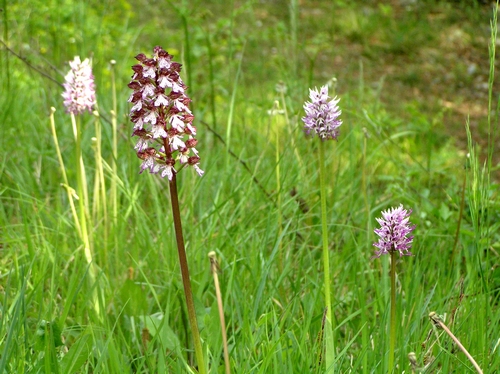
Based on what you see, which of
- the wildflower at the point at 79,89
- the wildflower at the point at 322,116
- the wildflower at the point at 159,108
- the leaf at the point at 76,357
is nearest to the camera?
the wildflower at the point at 159,108

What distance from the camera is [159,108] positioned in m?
1.23

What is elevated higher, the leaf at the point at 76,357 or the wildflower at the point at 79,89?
the wildflower at the point at 79,89

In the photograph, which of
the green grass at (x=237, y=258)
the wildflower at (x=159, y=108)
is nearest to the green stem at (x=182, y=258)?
the wildflower at (x=159, y=108)

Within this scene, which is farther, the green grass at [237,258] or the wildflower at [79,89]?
the wildflower at [79,89]

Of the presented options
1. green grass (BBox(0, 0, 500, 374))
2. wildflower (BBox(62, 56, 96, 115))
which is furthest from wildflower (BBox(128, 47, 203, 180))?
wildflower (BBox(62, 56, 96, 115))

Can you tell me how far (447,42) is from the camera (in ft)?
24.6

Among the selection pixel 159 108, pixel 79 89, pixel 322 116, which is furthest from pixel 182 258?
pixel 79 89

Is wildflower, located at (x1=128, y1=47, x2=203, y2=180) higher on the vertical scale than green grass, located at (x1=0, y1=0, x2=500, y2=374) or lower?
higher

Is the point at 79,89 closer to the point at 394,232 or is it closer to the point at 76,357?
the point at 76,357

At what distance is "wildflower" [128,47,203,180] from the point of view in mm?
1199

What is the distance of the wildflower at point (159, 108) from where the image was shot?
1.20 metres

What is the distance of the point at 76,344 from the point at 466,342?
939 millimetres

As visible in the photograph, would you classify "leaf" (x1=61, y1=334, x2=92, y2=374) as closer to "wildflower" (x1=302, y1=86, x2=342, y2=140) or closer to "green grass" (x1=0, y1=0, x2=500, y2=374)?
"green grass" (x1=0, y1=0, x2=500, y2=374)

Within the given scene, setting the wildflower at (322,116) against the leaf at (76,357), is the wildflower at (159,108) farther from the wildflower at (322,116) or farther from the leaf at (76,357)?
the leaf at (76,357)
